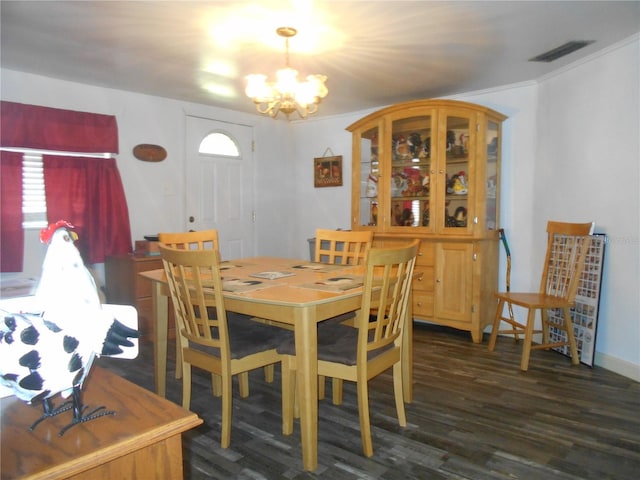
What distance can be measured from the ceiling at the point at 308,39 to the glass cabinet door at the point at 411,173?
380 millimetres

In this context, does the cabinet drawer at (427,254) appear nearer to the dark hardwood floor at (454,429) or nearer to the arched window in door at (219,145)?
the dark hardwood floor at (454,429)

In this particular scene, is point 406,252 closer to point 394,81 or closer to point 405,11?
point 405,11

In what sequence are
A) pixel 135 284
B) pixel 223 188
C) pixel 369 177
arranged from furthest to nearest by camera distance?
pixel 223 188
pixel 369 177
pixel 135 284

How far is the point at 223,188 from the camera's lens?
483cm

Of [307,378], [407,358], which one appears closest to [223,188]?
[407,358]

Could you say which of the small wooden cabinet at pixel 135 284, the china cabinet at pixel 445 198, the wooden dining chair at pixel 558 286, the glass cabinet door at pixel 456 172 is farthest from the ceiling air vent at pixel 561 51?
the small wooden cabinet at pixel 135 284

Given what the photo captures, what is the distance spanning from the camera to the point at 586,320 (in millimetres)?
3180

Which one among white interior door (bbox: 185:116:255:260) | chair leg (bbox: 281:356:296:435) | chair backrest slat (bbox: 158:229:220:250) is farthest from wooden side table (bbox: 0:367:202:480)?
white interior door (bbox: 185:116:255:260)

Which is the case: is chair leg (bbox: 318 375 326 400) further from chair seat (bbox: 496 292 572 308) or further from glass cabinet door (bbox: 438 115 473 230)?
Answer: glass cabinet door (bbox: 438 115 473 230)

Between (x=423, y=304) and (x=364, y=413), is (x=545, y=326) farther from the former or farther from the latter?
(x=364, y=413)

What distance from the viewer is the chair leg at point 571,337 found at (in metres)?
3.11

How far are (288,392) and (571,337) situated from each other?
2134mm

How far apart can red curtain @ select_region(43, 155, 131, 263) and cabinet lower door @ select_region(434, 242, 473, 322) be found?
2.74 metres

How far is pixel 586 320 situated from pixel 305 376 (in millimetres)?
2340
